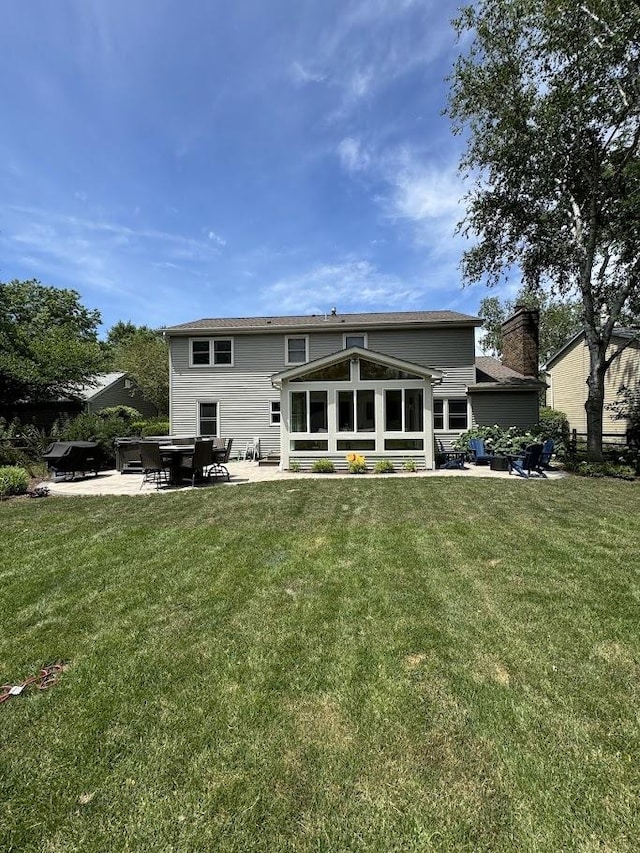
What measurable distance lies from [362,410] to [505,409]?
22.4 feet

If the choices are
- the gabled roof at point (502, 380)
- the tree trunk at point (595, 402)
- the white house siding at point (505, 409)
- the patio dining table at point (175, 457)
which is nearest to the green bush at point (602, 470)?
the tree trunk at point (595, 402)

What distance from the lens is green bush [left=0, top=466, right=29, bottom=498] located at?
862 cm

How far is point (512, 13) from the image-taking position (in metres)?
10.9

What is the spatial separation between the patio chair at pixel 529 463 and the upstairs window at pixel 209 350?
11548mm

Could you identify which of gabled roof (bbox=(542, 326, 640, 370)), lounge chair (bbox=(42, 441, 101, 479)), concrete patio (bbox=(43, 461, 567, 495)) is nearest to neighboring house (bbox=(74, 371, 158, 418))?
concrete patio (bbox=(43, 461, 567, 495))

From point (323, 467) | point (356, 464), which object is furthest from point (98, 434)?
point (356, 464)

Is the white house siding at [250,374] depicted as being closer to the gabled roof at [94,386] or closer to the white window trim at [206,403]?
the white window trim at [206,403]

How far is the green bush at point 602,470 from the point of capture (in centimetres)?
1056

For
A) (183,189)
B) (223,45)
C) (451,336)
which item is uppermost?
(223,45)

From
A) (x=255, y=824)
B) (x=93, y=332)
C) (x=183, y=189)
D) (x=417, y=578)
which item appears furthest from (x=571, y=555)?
(x=93, y=332)

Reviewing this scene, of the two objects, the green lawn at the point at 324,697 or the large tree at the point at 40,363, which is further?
the large tree at the point at 40,363

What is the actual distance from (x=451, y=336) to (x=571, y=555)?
40.5ft

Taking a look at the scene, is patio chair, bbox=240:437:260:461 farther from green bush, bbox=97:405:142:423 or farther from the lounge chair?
green bush, bbox=97:405:142:423

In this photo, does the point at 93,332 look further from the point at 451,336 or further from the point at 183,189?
the point at 451,336
